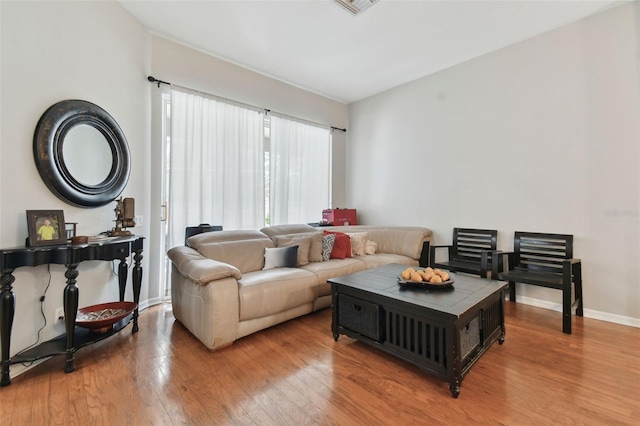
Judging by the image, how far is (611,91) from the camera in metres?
2.67

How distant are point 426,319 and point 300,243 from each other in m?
1.75

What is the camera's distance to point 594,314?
276 centimetres

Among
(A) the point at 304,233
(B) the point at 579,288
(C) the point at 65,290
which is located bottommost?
(B) the point at 579,288

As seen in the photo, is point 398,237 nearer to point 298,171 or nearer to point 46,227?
point 298,171

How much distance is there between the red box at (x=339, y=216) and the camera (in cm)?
455

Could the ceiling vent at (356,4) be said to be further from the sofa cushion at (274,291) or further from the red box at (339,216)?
the red box at (339,216)

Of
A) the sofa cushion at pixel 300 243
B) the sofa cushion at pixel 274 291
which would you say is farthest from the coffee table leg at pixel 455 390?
the sofa cushion at pixel 300 243

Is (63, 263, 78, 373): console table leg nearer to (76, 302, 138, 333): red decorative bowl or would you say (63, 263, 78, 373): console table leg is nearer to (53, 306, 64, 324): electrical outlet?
(76, 302, 138, 333): red decorative bowl

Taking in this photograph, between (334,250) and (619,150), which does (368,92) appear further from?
(619,150)

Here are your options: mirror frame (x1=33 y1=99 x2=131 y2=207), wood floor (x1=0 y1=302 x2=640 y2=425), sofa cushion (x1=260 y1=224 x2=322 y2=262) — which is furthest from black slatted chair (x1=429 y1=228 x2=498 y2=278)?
mirror frame (x1=33 y1=99 x2=131 y2=207)

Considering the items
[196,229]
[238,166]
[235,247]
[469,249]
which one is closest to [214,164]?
[238,166]

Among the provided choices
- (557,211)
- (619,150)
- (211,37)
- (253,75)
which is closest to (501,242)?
(557,211)

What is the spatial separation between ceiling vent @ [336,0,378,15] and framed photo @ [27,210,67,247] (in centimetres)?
289

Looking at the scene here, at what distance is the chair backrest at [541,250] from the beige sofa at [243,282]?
127 cm
